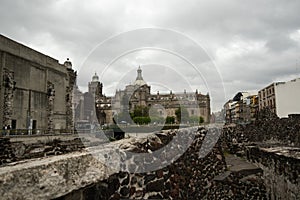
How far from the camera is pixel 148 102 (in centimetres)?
8169

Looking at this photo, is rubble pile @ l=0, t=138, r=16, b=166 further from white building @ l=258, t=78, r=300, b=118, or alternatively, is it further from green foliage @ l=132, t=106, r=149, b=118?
green foliage @ l=132, t=106, r=149, b=118

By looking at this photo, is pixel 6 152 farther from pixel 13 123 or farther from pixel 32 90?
pixel 32 90

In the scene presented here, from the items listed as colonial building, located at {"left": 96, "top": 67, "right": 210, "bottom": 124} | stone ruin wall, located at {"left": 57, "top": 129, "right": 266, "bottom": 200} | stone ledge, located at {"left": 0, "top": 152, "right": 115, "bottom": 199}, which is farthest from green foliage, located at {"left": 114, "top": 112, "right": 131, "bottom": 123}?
stone ledge, located at {"left": 0, "top": 152, "right": 115, "bottom": 199}

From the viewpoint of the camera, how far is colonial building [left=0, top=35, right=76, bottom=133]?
66.4ft

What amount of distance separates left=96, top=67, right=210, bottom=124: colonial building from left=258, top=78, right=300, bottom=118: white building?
18416 millimetres

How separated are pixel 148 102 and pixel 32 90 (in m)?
58.9

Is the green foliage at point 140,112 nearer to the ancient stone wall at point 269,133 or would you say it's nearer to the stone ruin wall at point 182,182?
the ancient stone wall at point 269,133

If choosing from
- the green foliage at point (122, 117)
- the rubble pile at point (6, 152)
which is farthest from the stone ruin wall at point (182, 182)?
the green foliage at point (122, 117)

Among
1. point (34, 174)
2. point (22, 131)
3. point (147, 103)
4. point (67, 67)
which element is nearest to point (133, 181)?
point (34, 174)

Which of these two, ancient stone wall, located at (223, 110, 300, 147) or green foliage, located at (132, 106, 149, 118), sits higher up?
green foliage, located at (132, 106, 149, 118)

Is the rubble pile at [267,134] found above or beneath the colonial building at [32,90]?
beneath

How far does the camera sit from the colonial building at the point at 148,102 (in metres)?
69.0

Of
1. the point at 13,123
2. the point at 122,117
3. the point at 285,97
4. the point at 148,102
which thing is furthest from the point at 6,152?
the point at 148,102

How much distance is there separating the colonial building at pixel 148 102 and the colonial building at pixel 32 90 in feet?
Result: 115
